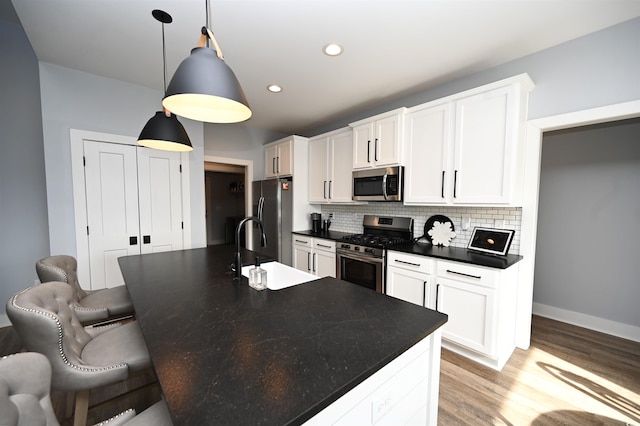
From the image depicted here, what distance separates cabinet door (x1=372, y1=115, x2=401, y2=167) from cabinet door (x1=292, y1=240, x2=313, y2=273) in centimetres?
166

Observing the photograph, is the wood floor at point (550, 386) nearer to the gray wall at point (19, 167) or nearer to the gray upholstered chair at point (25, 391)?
the gray upholstered chair at point (25, 391)

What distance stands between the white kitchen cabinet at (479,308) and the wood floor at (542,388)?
0.51 ft

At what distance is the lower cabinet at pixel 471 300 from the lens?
2.09 m

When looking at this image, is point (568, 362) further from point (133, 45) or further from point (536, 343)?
point (133, 45)

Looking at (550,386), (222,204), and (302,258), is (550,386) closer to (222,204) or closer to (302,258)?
(302,258)

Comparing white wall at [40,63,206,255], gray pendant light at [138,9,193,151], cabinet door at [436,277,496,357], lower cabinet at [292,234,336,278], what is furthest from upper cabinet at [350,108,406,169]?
white wall at [40,63,206,255]

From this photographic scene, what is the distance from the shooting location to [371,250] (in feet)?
9.54

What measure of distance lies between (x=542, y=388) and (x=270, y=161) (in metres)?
4.28

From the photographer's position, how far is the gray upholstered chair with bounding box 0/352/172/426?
636 millimetres

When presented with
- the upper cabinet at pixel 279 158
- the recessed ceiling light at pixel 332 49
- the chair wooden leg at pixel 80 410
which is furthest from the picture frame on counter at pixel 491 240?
the chair wooden leg at pixel 80 410

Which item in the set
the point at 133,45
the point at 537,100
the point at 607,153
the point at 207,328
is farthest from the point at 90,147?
the point at 607,153

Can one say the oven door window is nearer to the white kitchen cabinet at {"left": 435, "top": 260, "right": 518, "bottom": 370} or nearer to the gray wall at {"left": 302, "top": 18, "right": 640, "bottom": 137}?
the white kitchen cabinet at {"left": 435, "top": 260, "right": 518, "bottom": 370}

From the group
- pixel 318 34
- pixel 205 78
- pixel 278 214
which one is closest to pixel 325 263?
pixel 278 214

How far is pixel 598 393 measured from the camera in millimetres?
1879
